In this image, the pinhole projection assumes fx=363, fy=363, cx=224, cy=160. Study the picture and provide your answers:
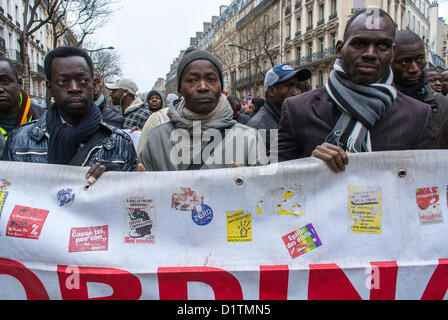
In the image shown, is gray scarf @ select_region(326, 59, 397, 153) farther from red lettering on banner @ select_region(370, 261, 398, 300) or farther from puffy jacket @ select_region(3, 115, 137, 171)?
puffy jacket @ select_region(3, 115, 137, 171)

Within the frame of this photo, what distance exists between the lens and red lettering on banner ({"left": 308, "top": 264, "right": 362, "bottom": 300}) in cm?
182

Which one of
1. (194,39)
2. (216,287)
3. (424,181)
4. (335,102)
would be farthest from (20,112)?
(194,39)

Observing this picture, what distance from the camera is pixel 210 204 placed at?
189 centimetres

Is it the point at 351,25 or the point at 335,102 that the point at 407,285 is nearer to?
the point at 335,102

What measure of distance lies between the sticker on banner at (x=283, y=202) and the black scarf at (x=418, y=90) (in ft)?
5.50

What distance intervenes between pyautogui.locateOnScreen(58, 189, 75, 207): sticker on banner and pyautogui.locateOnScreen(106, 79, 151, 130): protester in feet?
11.2

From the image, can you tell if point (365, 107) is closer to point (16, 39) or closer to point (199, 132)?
point (199, 132)

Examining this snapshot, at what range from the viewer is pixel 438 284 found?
1.82 m

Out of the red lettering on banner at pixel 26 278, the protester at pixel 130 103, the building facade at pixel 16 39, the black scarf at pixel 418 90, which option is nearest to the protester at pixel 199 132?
the red lettering on banner at pixel 26 278

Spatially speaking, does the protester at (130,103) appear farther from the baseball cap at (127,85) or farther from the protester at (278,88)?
the protester at (278,88)

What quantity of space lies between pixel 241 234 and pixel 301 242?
0.31 meters

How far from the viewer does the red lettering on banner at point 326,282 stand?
182 cm

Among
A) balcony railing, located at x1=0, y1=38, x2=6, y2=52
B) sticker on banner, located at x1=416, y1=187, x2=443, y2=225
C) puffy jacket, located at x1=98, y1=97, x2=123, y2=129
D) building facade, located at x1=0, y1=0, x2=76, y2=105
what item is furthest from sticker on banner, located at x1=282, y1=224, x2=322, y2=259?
balcony railing, located at x1=0, y1=38, x2=6, y2=52

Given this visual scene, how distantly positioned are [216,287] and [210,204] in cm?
42
